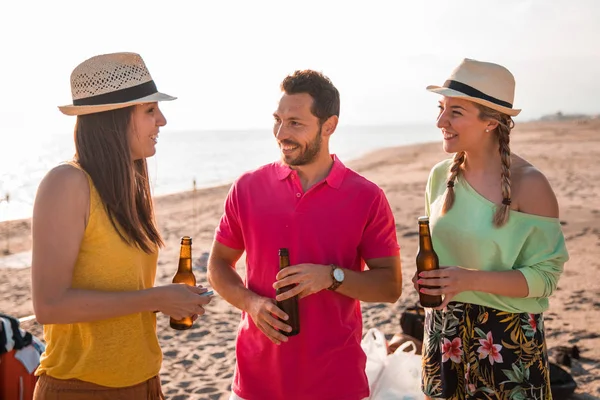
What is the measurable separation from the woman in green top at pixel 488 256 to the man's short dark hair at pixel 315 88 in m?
0.57

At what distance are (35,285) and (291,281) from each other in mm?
1055

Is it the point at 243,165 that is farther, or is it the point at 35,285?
the point at 243,165

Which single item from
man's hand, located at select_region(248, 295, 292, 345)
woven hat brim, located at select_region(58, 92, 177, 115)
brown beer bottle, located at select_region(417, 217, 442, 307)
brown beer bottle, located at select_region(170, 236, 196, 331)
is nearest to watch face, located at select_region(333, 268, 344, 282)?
man's hand, located at select_region(248, 295, 292, 345)

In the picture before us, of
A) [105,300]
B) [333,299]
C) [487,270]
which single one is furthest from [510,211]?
A: [105,300]

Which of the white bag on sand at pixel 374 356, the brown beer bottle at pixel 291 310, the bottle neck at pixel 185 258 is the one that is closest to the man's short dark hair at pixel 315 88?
the brown beer bottle at pixel 291 310

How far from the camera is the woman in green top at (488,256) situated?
3.02 m

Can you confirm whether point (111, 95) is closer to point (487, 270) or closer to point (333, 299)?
point (333, 299)

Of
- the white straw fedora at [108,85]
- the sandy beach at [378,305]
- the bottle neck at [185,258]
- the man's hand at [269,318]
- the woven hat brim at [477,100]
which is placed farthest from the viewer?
the sandy beach at [378,305]

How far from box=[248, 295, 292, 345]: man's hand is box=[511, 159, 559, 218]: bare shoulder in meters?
1.29

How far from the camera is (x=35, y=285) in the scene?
2.46m

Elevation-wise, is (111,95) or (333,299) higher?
(111,95)

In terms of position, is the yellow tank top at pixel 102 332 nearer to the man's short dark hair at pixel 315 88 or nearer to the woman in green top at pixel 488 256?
the man's short dark hair at pixel 315 88

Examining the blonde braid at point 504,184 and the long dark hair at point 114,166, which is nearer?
the long dark hair at point 114,166

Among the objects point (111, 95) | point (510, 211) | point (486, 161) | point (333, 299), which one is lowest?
point (333, 299)
